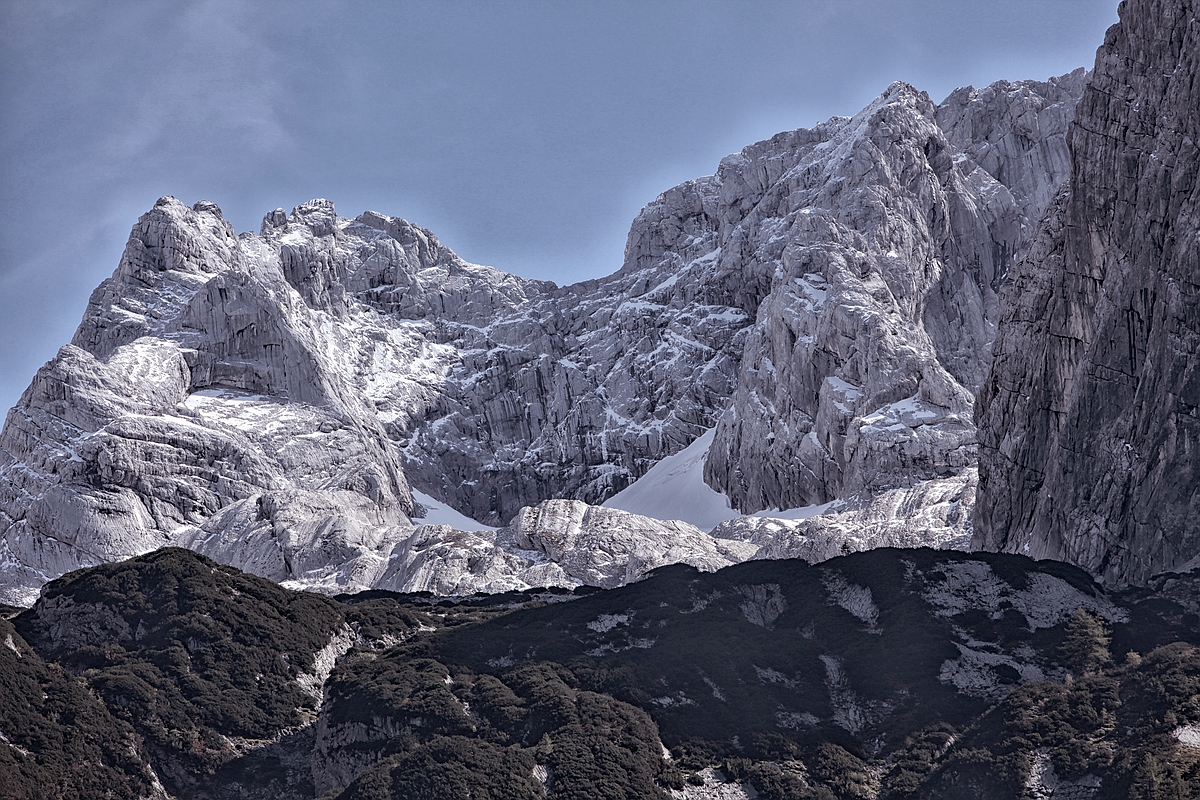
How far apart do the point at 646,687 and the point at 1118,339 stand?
40.9m

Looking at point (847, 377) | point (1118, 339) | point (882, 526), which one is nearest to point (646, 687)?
point (1118, 339)

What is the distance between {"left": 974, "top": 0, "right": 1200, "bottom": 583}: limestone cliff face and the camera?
253 ft

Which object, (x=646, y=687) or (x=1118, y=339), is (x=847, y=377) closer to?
(x=1118, y=339)

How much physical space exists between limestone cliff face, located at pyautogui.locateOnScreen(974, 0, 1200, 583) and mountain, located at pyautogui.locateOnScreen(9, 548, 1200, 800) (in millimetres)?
5449

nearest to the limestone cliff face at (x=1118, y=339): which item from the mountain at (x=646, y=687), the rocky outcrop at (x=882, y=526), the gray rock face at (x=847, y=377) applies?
the mountain at (x=646, y=687)

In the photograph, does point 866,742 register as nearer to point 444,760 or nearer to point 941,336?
point 444,760

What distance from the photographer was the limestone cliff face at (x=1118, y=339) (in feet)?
253

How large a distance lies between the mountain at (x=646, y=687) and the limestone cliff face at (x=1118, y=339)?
17.9 feet

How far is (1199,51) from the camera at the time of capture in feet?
268

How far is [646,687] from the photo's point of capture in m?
69.0

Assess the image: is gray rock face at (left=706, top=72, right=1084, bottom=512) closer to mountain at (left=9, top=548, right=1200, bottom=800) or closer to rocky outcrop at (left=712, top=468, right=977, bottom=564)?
rocky outcrop at (left=712, top=468, right=977, bottom=564)

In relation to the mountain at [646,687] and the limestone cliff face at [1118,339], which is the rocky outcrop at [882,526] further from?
the mountain at [646,687]

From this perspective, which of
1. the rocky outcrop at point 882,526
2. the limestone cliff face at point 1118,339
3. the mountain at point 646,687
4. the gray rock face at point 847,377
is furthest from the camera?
the gray rock face at point 847,377

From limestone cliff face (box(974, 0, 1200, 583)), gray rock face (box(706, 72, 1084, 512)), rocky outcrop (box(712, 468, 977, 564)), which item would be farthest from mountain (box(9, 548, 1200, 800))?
gray rock face (box(706, 72, 1084, 512))
